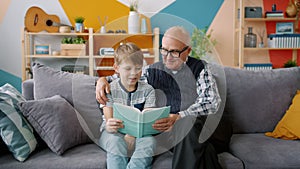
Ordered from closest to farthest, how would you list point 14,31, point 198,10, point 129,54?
point 129,54, point 14,31, point 198,10

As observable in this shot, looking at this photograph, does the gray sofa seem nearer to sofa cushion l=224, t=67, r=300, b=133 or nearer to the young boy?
sofa cushion l=224, t=67, r=300, b=133

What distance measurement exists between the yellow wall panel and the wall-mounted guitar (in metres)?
0.25

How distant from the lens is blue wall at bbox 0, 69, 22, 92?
4277mm

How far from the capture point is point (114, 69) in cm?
150

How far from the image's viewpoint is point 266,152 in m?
1.87

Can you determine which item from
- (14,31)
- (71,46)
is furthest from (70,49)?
(14,31)

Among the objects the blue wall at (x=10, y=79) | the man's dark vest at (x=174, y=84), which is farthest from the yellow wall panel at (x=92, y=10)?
the man's dark vest at (x=174, y=84)

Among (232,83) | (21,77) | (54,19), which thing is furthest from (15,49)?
(232,83)

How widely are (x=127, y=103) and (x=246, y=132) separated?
105 cm

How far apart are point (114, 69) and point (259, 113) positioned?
1154mm

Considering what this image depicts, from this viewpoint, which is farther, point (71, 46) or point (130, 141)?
point (71, 46)

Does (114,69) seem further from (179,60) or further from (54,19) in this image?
(54,19)

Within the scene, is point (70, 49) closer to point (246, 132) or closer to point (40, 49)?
point (40, 49)

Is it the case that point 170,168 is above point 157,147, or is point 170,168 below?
below
